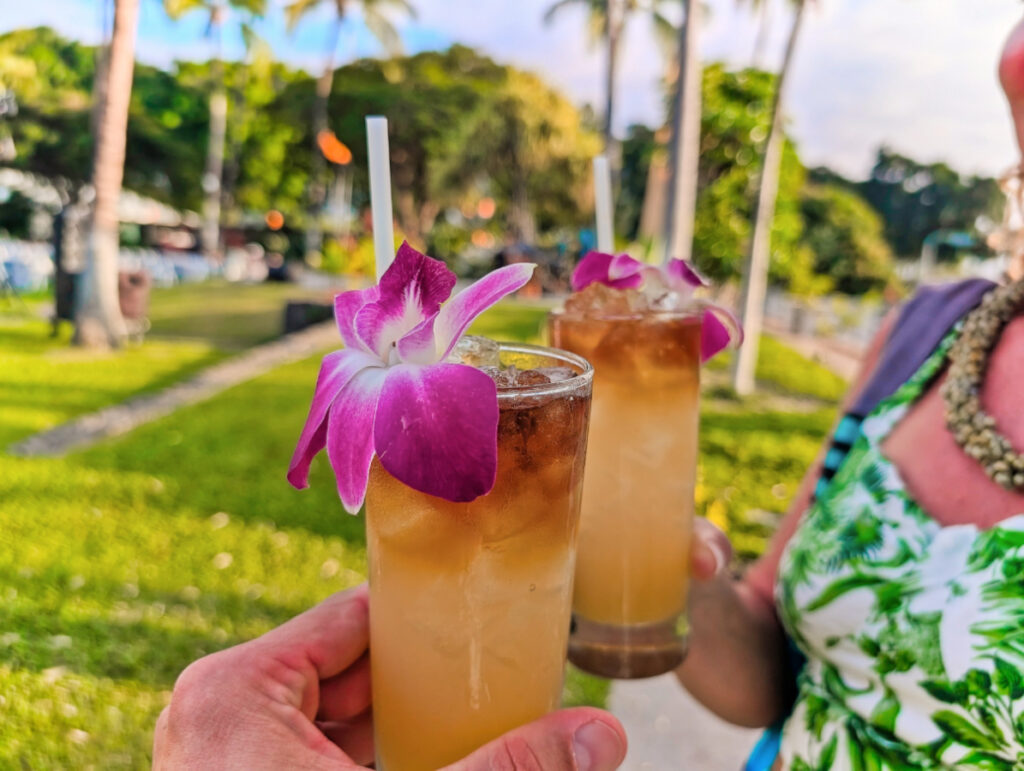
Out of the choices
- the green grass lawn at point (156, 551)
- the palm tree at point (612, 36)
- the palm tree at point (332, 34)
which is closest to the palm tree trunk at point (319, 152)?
the palm tree at point (332, 34)

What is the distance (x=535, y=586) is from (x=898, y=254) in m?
55.6

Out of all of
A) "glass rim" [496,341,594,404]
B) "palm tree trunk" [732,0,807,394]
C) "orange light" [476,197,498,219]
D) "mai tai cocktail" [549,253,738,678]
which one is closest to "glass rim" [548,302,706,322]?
"mai tai cocktail" [549,253,738,678]

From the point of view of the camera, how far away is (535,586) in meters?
0.93

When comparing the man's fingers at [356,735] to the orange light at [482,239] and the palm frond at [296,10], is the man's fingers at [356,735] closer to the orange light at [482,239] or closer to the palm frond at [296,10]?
the palm frond at [296,10]

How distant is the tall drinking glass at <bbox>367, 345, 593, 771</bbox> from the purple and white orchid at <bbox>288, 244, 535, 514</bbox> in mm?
101

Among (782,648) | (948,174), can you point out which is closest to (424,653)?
(782,648)

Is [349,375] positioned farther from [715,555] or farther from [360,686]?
[715,555]

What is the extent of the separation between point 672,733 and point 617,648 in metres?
1.92

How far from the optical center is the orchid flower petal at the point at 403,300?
0.77 metres

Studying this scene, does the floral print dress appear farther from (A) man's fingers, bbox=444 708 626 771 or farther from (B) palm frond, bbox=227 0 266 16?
(B) palm frond, bbox=227 0 266 16

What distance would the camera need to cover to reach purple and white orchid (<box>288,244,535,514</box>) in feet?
2.29

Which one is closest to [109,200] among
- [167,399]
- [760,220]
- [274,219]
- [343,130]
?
[167,399]

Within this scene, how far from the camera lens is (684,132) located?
6.75 meters

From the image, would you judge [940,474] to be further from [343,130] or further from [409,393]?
[343,130]
